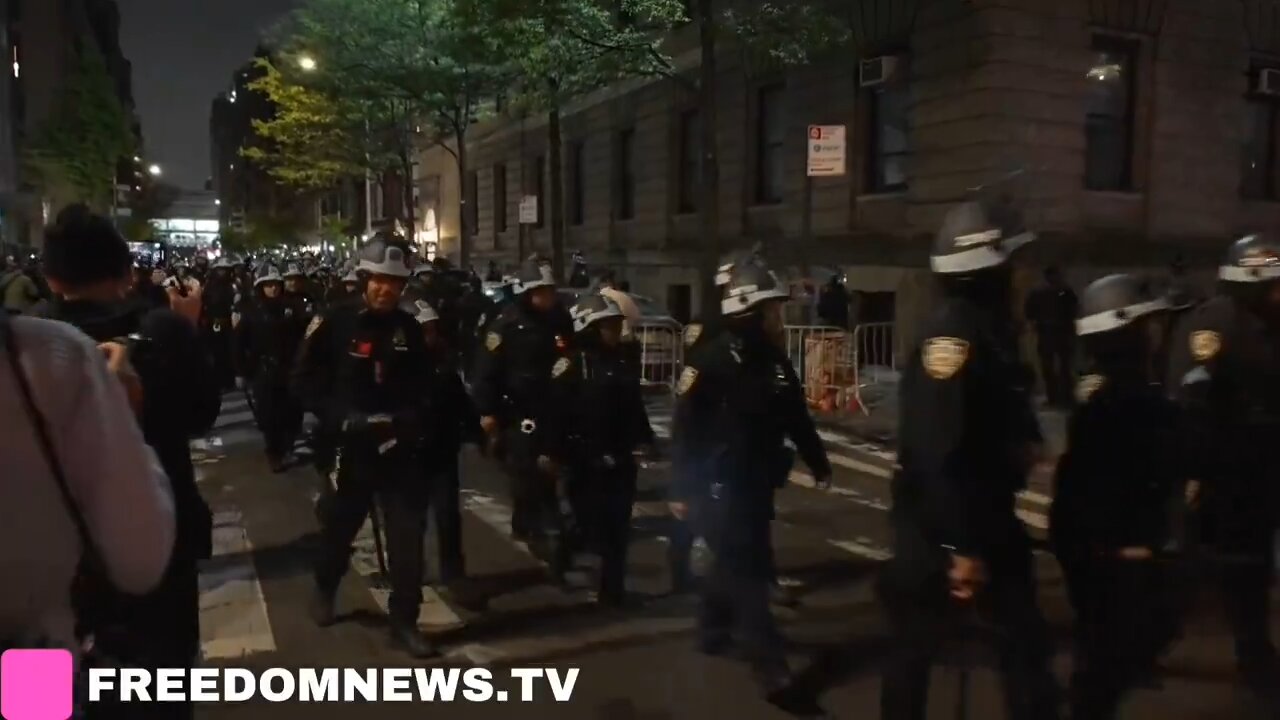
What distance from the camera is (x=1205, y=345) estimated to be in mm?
4875

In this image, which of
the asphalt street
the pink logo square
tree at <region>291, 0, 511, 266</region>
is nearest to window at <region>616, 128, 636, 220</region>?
tree at <region>291, 0, 511, 266</region>

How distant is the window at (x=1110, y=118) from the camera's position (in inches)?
730

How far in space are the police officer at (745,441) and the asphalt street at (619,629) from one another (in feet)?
1.25

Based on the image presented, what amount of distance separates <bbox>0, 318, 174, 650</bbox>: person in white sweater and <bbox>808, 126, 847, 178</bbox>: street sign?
1268cm

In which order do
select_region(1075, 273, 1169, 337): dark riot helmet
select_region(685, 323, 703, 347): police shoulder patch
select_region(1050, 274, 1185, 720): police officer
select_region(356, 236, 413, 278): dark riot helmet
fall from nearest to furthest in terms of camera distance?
1. select_region(1050, 274, 1185, 720): police officer
2. select_region(1075, 273, 1169, 337): dark riot helmet
3. select_region(356, 236, 413, 278): dark riot helmet
4. select_region(685, 323, 703, 347): police shoulder patch

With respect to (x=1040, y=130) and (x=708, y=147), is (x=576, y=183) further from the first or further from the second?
(x=1040, y=130)

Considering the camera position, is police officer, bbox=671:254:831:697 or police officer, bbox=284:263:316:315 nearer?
police officer, bbox=671:254:831:697

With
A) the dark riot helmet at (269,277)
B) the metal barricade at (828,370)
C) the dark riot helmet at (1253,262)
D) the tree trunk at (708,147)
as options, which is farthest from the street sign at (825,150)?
the dark riot helmet at (1253,262)

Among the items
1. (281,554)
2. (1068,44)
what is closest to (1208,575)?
(281,554)

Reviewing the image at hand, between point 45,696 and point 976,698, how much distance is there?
12.8 ft

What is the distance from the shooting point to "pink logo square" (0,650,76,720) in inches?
82.8

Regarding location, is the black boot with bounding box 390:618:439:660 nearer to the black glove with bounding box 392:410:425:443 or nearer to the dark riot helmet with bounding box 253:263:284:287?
the black glove with bounding box 392:410:425:443

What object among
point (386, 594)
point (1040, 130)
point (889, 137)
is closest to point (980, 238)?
point (386, 594)

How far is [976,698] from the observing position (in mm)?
5055
